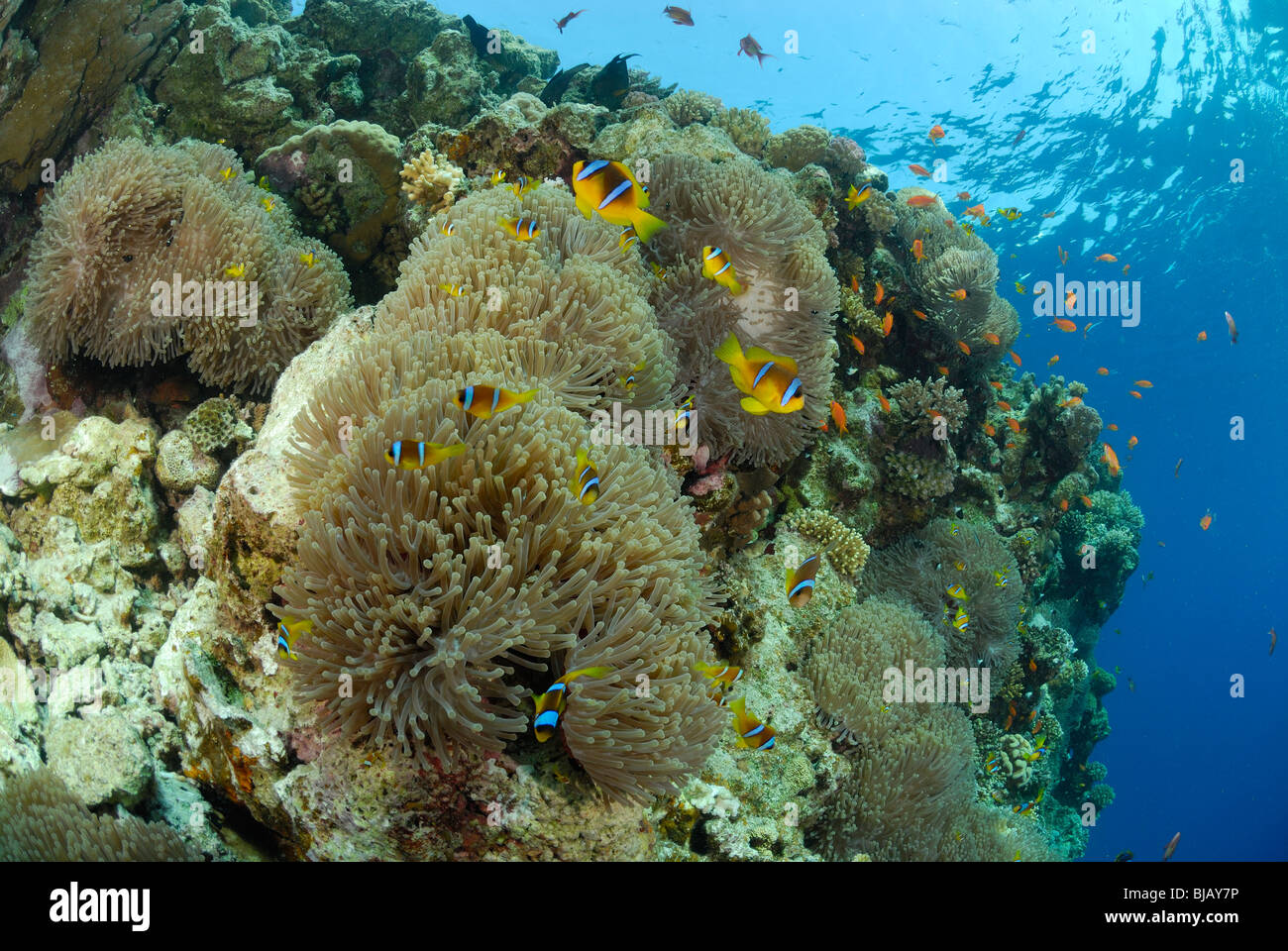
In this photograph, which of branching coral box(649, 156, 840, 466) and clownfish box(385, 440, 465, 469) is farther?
branching coral box(649, 156, 840, 466)

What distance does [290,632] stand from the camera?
7.05 ft

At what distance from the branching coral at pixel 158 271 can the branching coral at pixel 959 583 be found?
573 centimetres

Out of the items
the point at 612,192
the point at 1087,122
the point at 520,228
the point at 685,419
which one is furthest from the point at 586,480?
the point at 1087,122

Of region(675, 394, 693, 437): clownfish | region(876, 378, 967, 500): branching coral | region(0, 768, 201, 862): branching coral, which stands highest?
region(876, 378, 967, 500): branching coral

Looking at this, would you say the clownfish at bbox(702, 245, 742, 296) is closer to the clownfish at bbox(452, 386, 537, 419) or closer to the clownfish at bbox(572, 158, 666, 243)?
the clownfish at bbox(572, 158, 666, 243)

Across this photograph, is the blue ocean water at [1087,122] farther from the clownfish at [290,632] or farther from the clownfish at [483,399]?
the clownfish at [290,632]

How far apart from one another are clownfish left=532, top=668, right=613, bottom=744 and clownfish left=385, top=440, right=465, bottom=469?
2.73 ft

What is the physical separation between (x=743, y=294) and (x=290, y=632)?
3655 mm

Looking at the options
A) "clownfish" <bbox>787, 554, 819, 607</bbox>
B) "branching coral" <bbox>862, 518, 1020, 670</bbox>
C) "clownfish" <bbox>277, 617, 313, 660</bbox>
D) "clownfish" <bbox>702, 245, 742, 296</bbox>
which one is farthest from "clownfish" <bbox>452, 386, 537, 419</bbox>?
"branching coral" <bbox>862, 518, 1020, 670</bbox>

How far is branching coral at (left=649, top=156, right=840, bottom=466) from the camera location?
4.34 meters

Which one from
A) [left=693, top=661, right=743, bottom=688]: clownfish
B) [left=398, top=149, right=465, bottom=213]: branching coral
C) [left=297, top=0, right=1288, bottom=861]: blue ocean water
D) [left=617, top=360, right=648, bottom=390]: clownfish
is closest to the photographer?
[left=693, top=661, right=743, bottom=688]: clownfish

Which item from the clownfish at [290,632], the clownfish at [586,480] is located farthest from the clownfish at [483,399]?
the clownfish at [290,632]

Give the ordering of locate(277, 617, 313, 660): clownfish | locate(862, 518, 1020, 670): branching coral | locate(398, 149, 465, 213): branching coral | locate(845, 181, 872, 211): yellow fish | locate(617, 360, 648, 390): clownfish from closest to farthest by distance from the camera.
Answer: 1. locate(277, 617, 313, 660): clownfish
2. locate(617, 360, 648, 390): clownfish
3. locate(398, 149, 465, 213): branching coral
4. locate(862, 518, 1020, 670): branching coral
5. locate(845, 181, 872, 211): yellow fish
